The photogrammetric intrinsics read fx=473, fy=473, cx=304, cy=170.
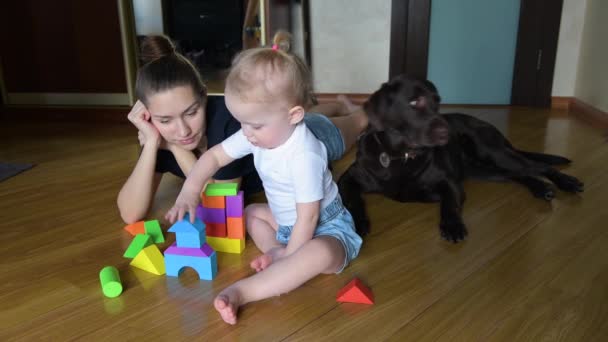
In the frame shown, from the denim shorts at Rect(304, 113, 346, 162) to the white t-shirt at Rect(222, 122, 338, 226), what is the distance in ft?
1.24

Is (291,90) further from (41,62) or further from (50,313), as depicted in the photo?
(41,62)

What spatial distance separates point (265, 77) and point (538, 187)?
1.12 metres

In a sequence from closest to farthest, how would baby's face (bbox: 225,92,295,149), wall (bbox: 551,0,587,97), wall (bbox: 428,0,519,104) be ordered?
baby's face (bbox: 225,92,295,149) < wall (bbox: 551,0,587,97) < wall (bbox: 428,0,519,104)

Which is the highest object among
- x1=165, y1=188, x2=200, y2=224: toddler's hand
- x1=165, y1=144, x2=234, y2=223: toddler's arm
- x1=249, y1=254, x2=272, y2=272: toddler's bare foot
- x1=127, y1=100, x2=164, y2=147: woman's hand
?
x1=127, y1=100, x2=164, y2=147: woman's hand

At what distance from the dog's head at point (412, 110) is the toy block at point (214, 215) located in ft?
1.76

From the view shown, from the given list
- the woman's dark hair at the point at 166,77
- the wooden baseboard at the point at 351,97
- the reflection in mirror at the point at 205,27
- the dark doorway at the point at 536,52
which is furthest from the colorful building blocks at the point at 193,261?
the dark doorway at the point at 536,52

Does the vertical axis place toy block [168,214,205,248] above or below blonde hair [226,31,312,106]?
below

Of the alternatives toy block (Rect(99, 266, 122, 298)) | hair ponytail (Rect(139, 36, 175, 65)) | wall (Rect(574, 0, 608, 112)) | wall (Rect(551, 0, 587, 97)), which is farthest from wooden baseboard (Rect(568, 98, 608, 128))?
toy block (Rect(99, 266, 122, 298))

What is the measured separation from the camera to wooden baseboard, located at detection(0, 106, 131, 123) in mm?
3133

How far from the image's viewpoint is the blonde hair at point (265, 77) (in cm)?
100

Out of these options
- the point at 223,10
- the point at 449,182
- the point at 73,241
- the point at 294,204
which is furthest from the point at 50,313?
the point at 223,10

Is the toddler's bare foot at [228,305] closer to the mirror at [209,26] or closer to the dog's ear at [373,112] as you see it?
the dog's ear at [373,112]

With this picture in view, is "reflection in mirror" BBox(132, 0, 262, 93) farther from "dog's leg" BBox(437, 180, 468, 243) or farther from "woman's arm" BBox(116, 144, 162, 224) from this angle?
"dog's leg" BBox(437, 180, 468, 243)

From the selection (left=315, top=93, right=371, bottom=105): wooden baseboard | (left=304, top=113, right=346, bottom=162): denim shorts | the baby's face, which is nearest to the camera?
the baby's face
